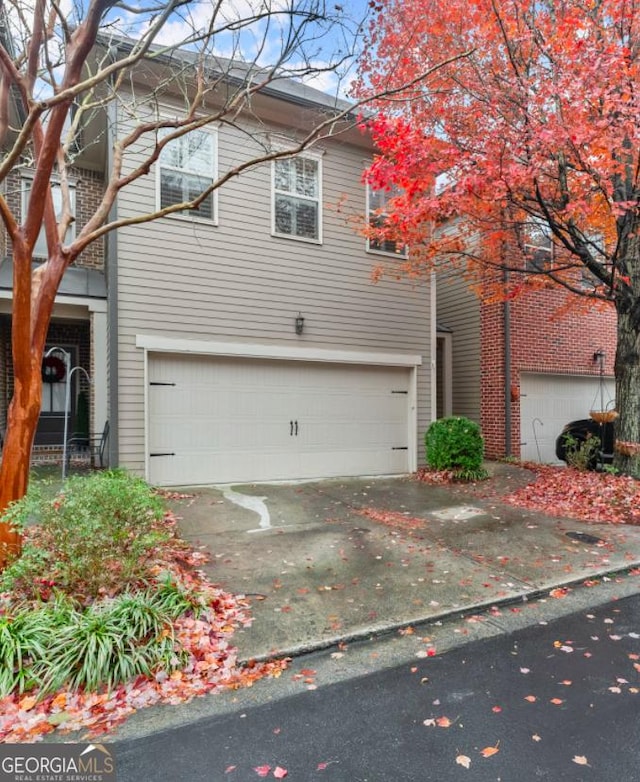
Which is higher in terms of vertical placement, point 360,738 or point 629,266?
point 629,266

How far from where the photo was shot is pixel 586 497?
6539 mm

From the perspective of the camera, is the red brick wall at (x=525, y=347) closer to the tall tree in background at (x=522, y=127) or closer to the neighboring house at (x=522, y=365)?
the neighboring house at (x=522, y=365)

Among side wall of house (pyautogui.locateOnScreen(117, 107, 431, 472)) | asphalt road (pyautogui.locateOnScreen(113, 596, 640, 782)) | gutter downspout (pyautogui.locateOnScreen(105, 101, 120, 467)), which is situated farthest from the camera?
side wall of house (pyautogui.locateOnScreen(117, 107, 431, 472))

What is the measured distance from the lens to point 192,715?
2.45 metres

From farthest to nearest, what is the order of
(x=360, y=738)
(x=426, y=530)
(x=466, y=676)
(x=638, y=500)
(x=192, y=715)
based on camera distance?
(x=638, y=500)
(x=426, y=530)
(x=466, y=676)
(x=192, y=715)
(x=360, y=738)

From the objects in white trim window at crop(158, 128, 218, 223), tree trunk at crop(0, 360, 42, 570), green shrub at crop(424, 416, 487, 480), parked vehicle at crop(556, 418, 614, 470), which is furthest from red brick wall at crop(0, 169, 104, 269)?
parked vehicle at crop(556, 418, 614, 470)

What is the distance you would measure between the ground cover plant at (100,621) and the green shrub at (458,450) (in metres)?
5.28

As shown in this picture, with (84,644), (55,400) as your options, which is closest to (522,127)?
(84,644)

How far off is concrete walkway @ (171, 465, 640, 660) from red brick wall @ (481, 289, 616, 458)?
12.7ft

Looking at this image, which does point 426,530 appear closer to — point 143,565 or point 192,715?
point 143,565

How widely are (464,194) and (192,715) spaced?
677 cm

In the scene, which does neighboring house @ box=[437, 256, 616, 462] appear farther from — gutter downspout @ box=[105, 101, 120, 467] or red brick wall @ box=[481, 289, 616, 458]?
gutter downspout @ box=[105, 101, 120, 467]

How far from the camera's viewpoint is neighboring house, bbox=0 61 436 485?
7039mm

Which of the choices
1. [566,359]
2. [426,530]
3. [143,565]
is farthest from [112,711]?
[566,359]
